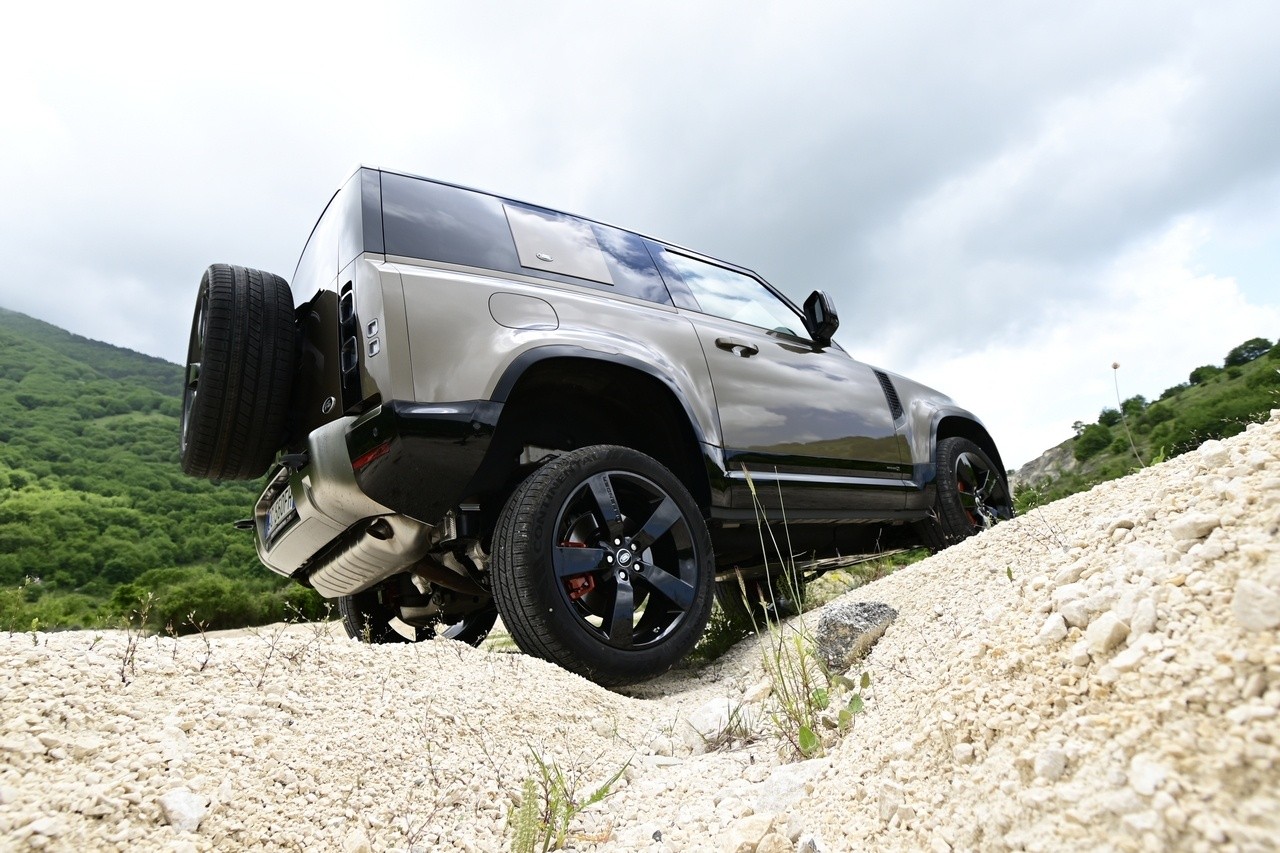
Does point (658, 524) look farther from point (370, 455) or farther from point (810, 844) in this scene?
point (810, 844)

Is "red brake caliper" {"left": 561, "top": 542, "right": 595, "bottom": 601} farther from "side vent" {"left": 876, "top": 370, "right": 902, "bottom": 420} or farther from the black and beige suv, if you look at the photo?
"side vent" {"left": 876, "top": 370, "right": 902, "bottom": 420}

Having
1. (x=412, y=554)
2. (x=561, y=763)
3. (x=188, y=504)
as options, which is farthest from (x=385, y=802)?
(x=188, y=504)

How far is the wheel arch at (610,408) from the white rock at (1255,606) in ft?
7.06

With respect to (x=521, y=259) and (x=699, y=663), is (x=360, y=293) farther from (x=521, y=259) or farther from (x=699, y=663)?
(x=699, y=663)

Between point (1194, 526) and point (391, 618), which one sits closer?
point (1194, 526)

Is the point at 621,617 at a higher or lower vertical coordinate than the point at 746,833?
higher

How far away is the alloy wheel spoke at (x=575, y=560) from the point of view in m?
2.56

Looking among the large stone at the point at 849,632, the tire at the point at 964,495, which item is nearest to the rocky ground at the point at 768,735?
the large stone at the point at 849,632

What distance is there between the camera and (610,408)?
3293 mm

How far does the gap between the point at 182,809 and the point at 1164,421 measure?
13.7m

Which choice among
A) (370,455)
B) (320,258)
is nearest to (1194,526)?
(370,455)

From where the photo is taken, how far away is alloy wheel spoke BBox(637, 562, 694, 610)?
2756 mm

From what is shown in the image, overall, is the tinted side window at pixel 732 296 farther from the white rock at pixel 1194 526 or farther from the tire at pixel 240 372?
the white rock at pixel 1194 526

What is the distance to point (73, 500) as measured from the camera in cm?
3575
